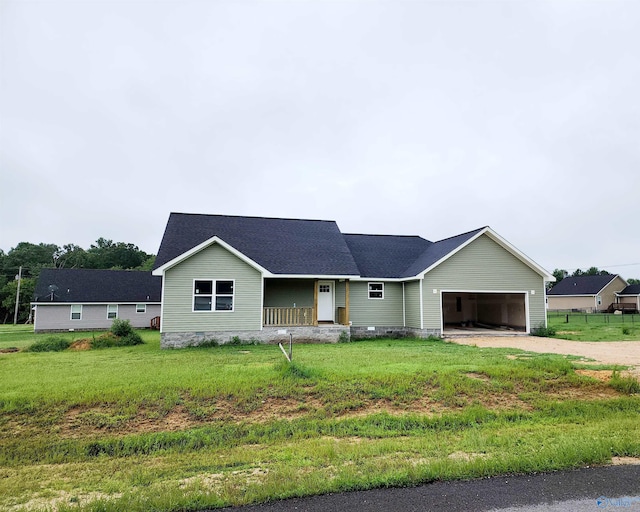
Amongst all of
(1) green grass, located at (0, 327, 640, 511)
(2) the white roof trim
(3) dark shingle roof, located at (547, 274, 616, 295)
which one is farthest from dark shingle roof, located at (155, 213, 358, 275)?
(3) dark shingle roof, located at (547, 274, 616, 295)

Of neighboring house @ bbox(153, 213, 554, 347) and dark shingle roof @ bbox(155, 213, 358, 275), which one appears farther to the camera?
dark shingle roof @ bbox(155, 213, 358, 275)

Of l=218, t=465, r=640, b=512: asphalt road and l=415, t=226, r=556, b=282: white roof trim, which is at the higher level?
l=415, t=226, r=556, b=282: white roof trim

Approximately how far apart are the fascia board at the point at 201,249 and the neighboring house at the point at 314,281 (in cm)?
5

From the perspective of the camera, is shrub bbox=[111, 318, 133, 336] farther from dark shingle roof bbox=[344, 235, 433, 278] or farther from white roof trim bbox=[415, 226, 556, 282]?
white roof trim bbox=[415, 226, 556, 282]

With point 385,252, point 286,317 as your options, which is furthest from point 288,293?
point 385,252

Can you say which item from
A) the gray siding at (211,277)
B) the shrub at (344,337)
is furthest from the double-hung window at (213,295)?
the shrub at (344,337)

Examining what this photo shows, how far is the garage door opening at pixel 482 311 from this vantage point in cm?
2278

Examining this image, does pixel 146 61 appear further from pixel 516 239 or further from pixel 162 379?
pixel 516 239

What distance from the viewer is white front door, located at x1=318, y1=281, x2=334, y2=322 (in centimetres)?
2033

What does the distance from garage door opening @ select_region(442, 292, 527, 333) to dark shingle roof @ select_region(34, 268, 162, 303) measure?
21.7 meters

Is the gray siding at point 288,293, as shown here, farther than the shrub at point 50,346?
Yes

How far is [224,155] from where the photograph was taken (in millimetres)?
26516

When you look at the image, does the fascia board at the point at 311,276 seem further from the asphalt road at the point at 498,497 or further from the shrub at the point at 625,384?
the asphalt road at the point at 498,497

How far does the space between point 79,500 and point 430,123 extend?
23.7m
